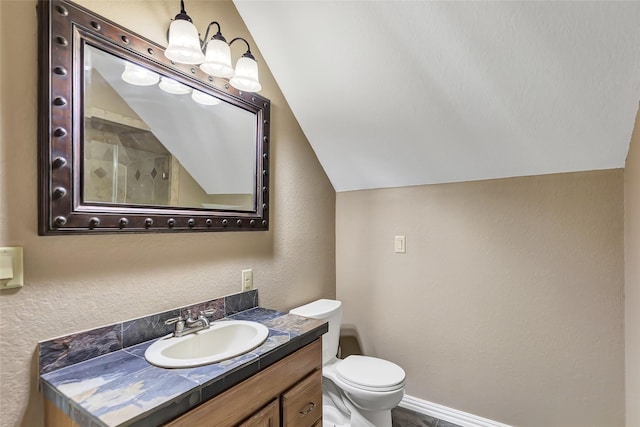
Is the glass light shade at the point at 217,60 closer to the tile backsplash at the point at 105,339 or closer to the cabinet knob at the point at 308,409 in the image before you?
the tile backsplash at the point at 105,339

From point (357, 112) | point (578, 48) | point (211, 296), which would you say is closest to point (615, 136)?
point (578, 48)

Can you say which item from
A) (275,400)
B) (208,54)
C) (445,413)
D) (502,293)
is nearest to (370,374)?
(445,413)

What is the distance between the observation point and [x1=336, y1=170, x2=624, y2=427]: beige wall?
158 centimetres

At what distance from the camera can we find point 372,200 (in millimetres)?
2260

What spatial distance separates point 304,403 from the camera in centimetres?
126

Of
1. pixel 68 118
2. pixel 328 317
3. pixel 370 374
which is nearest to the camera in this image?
pixel 68 118

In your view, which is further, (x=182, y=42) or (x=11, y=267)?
(x=182, y=42)

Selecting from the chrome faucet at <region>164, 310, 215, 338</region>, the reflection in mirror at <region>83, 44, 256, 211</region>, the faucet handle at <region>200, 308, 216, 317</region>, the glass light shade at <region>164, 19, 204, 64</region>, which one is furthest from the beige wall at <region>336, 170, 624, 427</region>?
the glass light shade at <region>164, 19, 204, 64</region>

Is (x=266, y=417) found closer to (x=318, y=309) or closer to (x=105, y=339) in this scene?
(x=105, y=339)

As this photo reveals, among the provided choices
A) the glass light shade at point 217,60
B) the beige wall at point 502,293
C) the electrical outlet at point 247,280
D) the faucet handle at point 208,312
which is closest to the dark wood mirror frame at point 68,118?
the glass light shade at point 217,60

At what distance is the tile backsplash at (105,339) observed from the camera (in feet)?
3.10

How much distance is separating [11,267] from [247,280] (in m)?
0.91

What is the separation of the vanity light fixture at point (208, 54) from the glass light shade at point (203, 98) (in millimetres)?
102

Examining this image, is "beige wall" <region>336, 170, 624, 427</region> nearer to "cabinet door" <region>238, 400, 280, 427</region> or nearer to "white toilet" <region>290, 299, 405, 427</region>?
"white toilet" <region>290, 299, 405, 427</region>
